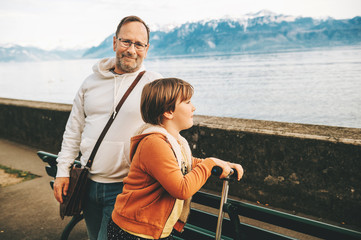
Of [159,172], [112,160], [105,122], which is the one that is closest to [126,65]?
[105,122]

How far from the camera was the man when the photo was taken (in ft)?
6.74

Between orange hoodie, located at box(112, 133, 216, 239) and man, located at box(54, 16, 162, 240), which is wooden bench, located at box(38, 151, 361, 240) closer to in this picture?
orange hoodie, located at box(112, 133, 216, 239)

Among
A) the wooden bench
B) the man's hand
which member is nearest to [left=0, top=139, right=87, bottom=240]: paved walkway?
the man's hand

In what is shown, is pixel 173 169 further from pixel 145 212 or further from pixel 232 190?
pixel 232 190

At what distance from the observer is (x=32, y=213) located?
365 centimetres

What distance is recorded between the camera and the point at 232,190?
3729 millimetres

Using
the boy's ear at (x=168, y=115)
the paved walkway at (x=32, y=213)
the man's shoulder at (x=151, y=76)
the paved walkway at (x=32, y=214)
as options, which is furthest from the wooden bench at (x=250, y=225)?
the paved walkway at (x=32, y=213)

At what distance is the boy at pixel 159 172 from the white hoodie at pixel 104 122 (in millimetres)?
474

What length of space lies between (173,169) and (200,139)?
2.48 metres

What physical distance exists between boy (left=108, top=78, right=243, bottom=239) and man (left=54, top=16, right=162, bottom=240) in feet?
1.52

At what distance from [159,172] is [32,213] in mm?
3027

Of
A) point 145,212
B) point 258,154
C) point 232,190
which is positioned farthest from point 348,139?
point 145,212

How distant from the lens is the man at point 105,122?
2.05 m

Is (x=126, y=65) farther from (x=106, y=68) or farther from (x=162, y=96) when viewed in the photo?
(x=162, y=96)
